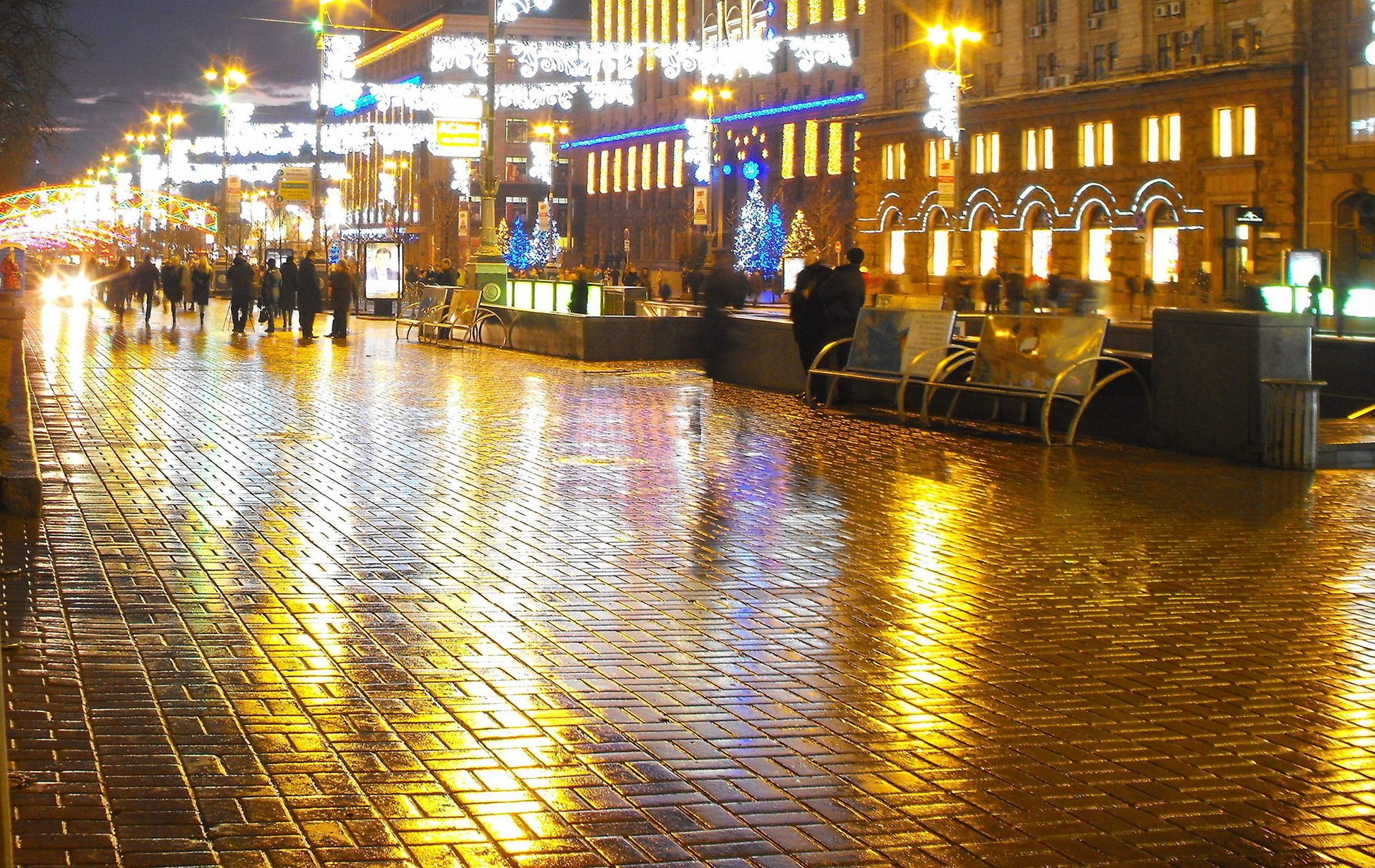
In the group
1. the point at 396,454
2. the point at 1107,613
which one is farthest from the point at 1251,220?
the point at 1107,613

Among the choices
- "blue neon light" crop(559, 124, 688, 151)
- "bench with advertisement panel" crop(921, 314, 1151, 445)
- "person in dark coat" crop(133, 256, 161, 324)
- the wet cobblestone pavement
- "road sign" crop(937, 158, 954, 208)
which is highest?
"blue neon light" crop(559, 124, 688, 151)

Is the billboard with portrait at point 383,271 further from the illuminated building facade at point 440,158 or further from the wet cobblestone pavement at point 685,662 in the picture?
the illuminated building facade at point 440,158

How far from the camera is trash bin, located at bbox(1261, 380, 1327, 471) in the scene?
1343cm

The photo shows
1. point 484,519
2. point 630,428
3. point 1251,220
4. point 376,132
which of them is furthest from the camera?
point 376,132

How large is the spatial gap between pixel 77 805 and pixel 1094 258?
2215 inches

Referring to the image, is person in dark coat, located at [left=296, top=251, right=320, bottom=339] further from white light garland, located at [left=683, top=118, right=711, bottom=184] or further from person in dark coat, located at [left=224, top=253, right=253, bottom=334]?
white light garland, located at [left=683, top=118, right=711, bottom=184]

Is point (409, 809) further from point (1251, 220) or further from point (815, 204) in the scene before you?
point (815, 204)

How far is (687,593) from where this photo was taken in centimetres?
824

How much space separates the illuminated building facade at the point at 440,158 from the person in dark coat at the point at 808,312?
65921mm

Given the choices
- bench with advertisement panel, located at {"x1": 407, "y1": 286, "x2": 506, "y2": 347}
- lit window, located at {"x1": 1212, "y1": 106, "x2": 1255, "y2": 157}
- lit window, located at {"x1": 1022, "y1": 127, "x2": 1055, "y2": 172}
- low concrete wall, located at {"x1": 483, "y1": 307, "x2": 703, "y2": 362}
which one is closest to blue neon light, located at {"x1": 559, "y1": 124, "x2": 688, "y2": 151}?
lit window, located at {"x1": 1022, "y1": 127, "x2": 1055, "y2": 172}

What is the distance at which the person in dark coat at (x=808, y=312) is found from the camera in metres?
19.1

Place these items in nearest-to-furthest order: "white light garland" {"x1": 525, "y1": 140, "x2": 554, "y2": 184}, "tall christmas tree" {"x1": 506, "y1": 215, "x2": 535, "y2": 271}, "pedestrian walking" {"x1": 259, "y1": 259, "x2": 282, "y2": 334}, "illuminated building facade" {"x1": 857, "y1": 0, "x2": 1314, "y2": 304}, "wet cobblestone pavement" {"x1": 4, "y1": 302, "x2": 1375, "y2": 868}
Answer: "wet cobblestone pavement" {"x1": 4, "y1": 302, "x2": 1375, "y2": 868}
"pedestrian walking" {"x1": 259, "y1": 259, "x2": 282, "y2": 334}
"illuminated building facade" {"x1": 857, "y1": 0, "x2": 1314, "y2": 304}
"white light garland" {"x1": 525, "y1": 140, "x2": 554, "y2": 184}
"tall christmas tree" {"x1": 506, "y1": 215, "x2": 535, "y2": 271}

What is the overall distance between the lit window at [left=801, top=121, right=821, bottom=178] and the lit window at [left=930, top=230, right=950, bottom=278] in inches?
704

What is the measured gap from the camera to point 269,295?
36125 millimetres
